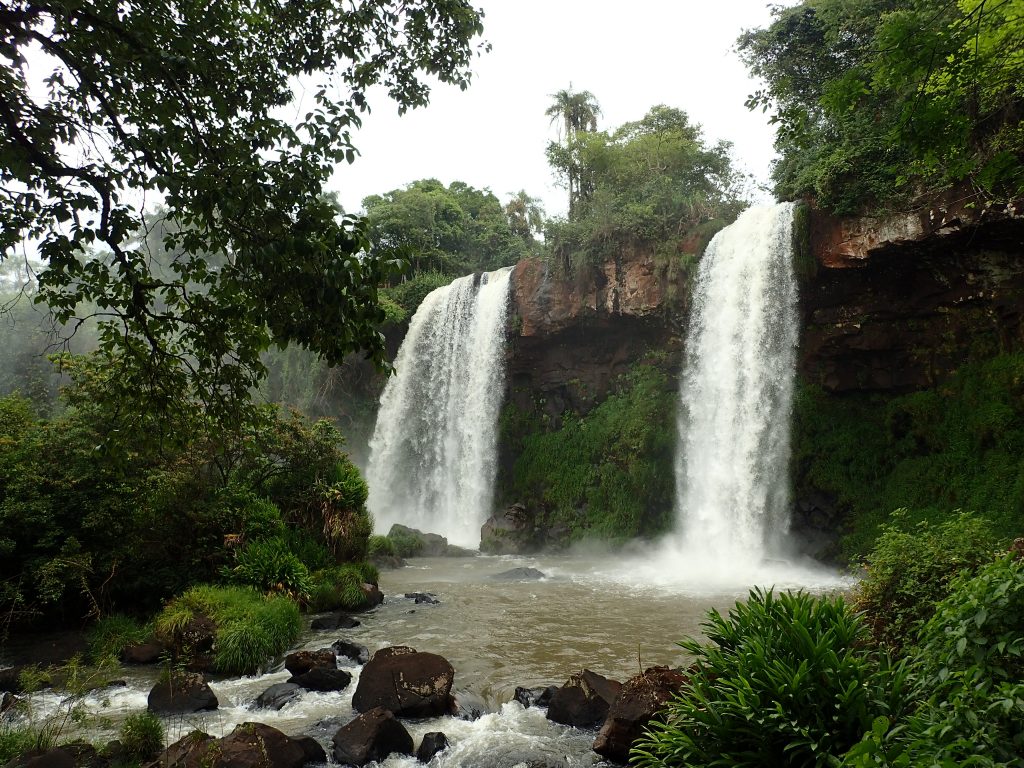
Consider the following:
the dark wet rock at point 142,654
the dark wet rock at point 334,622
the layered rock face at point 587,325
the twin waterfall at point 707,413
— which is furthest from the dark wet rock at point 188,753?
the layered rock face at point 587,325

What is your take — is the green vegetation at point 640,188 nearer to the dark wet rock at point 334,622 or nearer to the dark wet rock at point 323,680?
the dark wet rock at point 334,622

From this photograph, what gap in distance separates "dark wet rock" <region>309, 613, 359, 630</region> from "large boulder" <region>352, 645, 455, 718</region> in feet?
10.4

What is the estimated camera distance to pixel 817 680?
4008 mm

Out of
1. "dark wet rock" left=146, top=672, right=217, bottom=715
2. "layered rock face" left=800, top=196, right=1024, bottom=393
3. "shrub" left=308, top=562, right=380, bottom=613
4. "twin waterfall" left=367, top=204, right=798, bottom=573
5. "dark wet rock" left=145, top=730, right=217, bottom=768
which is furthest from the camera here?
"twin waterfall" left=367, top=204, right=798, bottom=573

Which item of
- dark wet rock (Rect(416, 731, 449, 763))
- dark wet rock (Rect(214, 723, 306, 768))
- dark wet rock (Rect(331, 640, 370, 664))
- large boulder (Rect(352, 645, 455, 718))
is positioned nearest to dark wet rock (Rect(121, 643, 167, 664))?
dark wet rock (Rect(331, 640, 370, 664))

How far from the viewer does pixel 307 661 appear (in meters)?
→ 7.61

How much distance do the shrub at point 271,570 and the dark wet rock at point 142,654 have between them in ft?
5.86

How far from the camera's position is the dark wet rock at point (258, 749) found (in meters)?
4.94

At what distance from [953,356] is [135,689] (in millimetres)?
16477

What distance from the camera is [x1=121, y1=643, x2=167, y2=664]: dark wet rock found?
317 inches

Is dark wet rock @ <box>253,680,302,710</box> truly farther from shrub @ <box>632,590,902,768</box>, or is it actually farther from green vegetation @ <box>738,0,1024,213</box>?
green vegetation @ <box>738,0,1024,213</box>

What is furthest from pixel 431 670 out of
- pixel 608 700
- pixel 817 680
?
pixel 817 680

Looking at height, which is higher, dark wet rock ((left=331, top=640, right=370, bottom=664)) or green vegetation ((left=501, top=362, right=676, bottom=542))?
green vegetation ((left=501, top=362, right=676, bottom=542))

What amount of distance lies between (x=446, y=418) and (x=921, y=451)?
1460 centimetres
